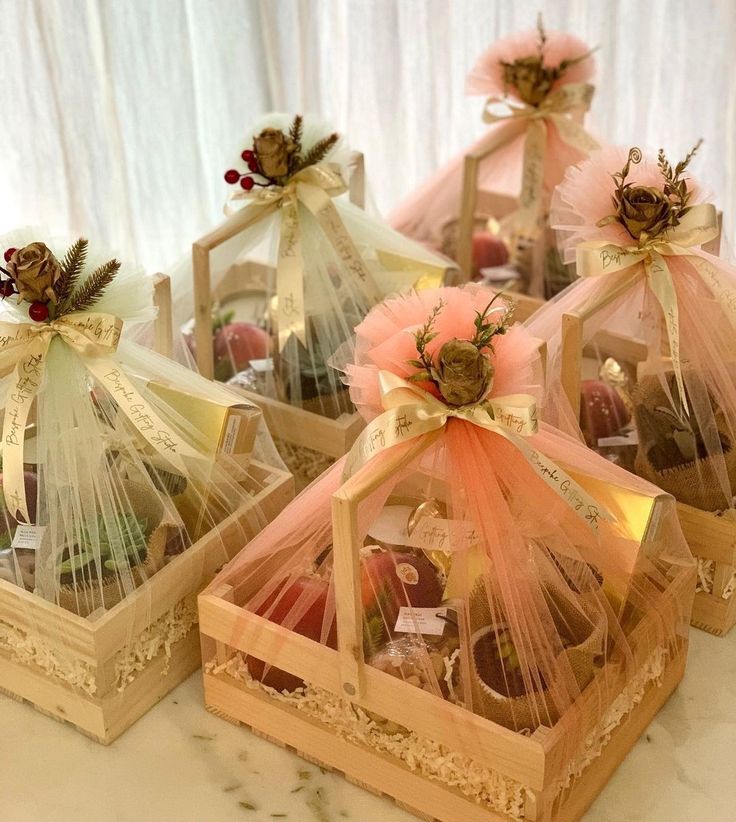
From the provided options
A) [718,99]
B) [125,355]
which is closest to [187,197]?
[125,355]

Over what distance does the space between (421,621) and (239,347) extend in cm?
63

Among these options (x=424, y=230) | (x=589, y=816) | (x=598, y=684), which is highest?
(x=424, y=230)

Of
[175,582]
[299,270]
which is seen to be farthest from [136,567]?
[299,270]

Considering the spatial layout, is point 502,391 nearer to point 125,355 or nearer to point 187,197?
point 125,355

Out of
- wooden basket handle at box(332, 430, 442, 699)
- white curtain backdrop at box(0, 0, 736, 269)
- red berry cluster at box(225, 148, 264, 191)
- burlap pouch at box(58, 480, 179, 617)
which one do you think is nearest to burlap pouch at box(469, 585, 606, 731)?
wooden basket handle at box(332, 430, 442, 699)

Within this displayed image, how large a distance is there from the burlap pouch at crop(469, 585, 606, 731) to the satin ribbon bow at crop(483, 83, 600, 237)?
0.88 metres

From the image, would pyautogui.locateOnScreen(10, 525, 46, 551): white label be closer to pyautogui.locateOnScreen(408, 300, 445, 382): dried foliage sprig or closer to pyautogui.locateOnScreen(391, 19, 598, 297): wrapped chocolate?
pyautogui.locateOnScreen(408, 300, 445, 382): dried foliage sprig

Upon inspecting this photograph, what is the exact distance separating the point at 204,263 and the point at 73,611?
0.48m

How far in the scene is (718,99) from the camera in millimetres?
1938

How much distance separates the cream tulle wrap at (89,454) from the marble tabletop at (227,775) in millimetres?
150

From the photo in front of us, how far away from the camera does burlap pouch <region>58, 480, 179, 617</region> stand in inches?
44.4

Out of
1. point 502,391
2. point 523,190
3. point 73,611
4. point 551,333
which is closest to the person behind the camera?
point 502,391

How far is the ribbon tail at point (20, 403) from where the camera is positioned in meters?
1.13

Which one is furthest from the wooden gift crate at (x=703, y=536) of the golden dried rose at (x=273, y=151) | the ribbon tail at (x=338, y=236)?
the golden dried rose at (x=273, y=151)
